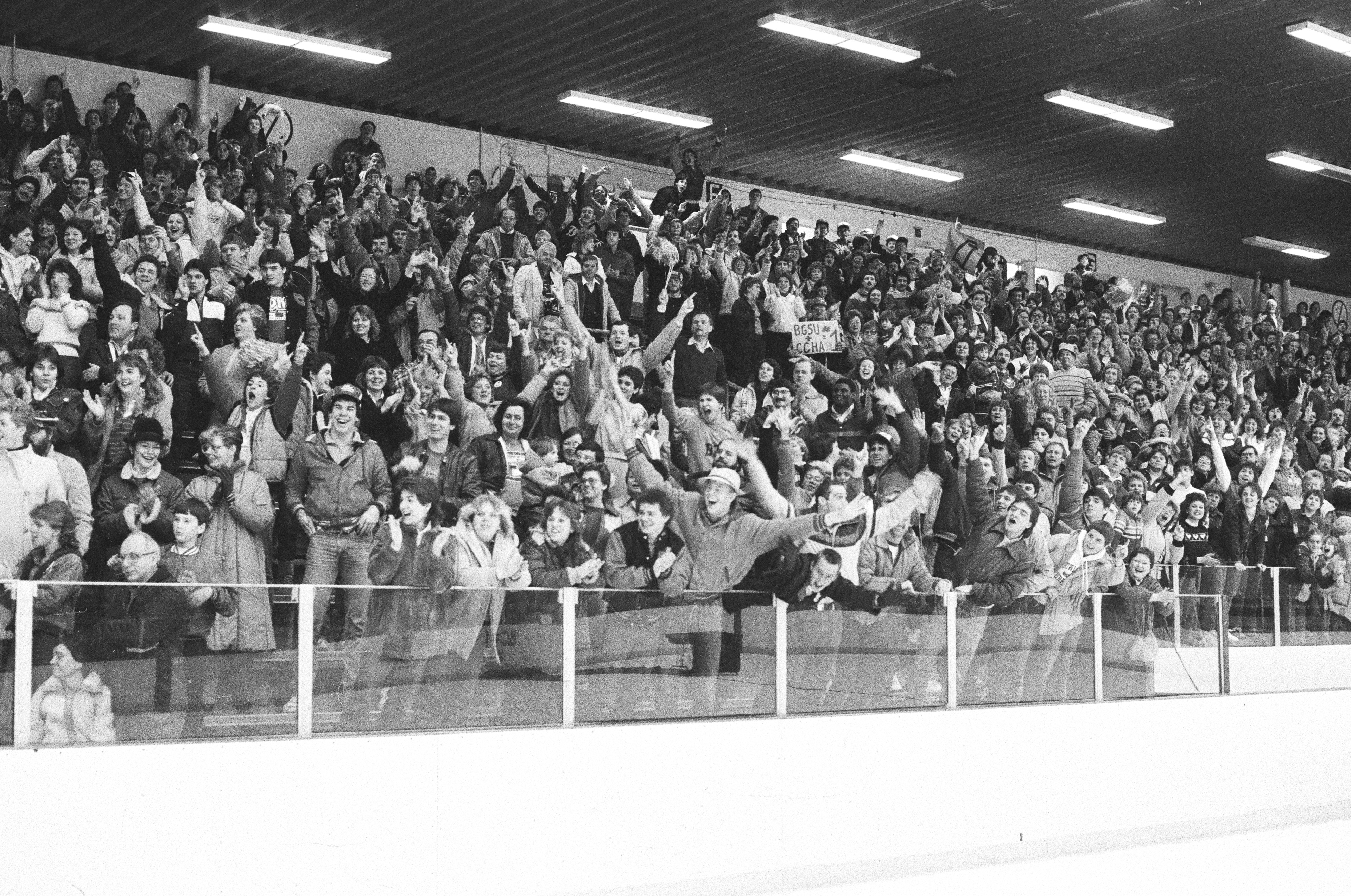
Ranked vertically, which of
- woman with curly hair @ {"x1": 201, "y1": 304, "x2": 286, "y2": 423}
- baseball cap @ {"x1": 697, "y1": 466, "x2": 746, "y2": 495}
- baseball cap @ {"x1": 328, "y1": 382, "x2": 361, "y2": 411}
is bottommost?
baseball cap @ {"x1": 697, "y1": 466, "x2": 746, "y2": 495}

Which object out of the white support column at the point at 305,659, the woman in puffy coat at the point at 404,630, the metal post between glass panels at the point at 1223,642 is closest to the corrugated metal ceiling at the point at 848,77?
the metal post between glass panels at the point at 1223,642

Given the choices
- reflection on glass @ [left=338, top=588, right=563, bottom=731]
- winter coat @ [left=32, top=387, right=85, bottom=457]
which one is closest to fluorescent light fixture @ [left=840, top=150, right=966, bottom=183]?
winter coat @ [left=32, top=387, right=85, bottom=457]

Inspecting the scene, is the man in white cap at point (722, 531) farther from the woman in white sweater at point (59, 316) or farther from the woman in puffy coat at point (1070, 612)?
the woman in white sweater at point (59, 316)

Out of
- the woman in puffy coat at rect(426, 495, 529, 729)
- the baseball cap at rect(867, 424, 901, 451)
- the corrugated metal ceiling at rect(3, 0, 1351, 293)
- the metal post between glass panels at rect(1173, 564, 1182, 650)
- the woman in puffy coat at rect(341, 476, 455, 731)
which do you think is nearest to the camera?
the woman in puffy coat at rect(341, 476, 455, 731)

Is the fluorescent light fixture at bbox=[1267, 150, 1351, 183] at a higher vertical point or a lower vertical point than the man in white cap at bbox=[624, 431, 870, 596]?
higher

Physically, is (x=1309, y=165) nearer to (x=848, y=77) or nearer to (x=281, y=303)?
(x=848, y=77)

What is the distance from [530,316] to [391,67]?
13.2ft

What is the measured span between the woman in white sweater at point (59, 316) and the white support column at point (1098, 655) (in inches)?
249

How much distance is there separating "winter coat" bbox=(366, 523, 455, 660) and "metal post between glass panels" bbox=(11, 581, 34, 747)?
1.36 m

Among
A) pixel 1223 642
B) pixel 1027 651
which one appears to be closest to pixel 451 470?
pixel 1027 651

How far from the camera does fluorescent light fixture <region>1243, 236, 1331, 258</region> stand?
23.4 metres

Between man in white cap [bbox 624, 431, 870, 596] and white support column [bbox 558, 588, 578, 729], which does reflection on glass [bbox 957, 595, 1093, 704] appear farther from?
white support column [bbox 558, 588, 578, 729]

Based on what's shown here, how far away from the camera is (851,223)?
21.1 metres

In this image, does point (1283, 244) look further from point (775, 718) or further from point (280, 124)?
point (775, 718)
